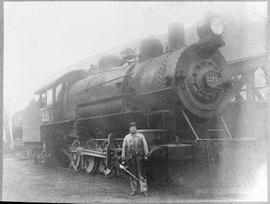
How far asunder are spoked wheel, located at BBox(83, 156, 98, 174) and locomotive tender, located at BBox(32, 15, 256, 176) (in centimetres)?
30

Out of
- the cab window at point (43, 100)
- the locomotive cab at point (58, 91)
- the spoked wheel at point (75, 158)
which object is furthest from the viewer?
the cab window at point (43, 100)

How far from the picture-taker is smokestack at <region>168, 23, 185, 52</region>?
5582mm

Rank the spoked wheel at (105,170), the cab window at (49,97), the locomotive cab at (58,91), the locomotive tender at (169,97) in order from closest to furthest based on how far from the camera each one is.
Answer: the locomotive tender at (169,97)
the spoked wheel at (105,170)
the locomotive cab at (58,91)
the cab window at (49,97)

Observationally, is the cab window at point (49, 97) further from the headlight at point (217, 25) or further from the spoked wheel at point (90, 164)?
the headlight at point (217, 25)

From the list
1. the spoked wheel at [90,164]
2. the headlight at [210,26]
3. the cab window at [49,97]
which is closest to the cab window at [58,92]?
the cab window at [49,97]

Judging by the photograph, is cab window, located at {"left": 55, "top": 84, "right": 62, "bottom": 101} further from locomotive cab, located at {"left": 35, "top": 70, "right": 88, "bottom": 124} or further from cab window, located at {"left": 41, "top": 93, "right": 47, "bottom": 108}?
cab window, located at {"left": 41, "top": 93, "right": 47, "bottom": 108}

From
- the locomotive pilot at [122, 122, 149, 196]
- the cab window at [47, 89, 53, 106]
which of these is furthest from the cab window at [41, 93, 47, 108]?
the locomotive pilot at [122, 122, 149, 196]

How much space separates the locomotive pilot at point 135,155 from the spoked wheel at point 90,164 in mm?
1878

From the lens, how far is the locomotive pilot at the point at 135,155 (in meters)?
5.34

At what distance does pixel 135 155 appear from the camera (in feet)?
17.8

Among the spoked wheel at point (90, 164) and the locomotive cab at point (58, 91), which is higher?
the locomotive cab at point (58, 91)

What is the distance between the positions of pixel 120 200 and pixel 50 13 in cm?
313

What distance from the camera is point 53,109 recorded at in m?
8.95

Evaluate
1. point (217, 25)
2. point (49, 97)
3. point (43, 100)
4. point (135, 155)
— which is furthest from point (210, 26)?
point (43, 100)
